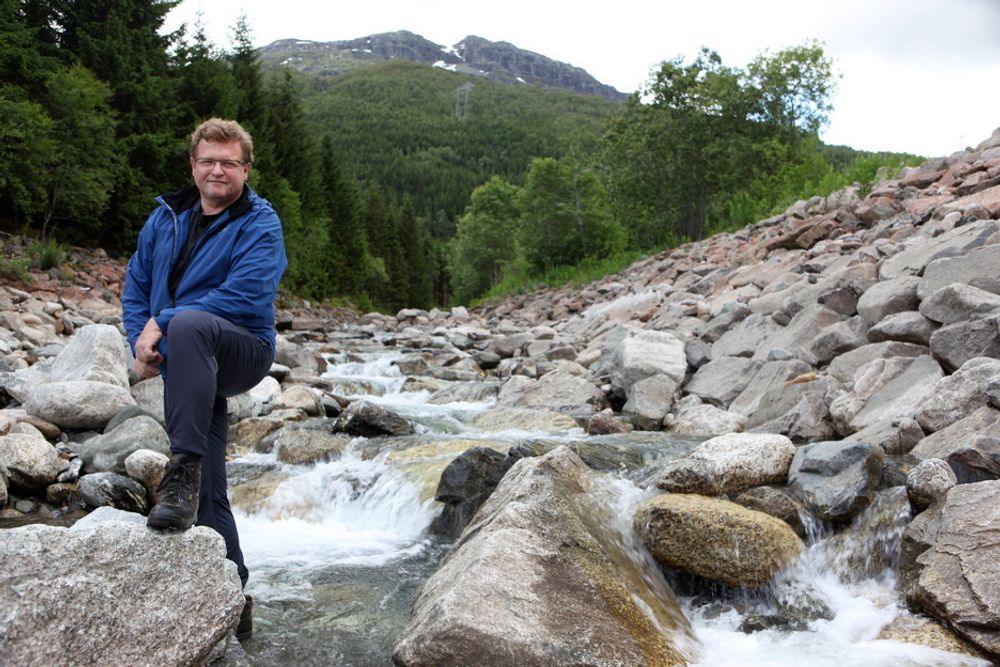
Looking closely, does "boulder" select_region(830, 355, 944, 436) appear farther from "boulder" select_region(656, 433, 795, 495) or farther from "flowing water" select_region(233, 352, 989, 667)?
"boulder" select_region(656, 433, 795, 495)

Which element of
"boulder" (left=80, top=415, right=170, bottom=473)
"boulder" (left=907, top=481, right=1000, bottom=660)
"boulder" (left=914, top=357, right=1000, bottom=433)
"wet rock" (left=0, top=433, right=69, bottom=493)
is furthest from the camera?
"boulder" (left=80, top=415, right=170, bottom=473)

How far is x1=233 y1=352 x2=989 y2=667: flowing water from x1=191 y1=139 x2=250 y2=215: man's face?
7.90 ft

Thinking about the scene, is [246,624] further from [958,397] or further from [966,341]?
[966,341]

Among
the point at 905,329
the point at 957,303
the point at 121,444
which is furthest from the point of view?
the point at 905,329

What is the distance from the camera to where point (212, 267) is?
341cm

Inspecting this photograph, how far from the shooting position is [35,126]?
17500 mm

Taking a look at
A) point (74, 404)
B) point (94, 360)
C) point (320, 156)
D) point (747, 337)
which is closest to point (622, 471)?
point (747, 337)

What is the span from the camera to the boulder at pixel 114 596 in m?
2.91

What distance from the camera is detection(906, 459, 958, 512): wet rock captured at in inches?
177

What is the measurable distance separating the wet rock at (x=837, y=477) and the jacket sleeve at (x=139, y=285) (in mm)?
4344

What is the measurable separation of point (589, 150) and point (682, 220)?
1068cm

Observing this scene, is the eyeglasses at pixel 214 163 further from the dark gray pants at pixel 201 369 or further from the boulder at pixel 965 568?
the boulder at pixel 965 568

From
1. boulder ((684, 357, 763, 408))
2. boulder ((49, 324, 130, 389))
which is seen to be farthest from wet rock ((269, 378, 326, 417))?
boulder ((684, 357, 763, 408))

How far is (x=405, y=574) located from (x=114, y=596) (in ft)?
8.34
